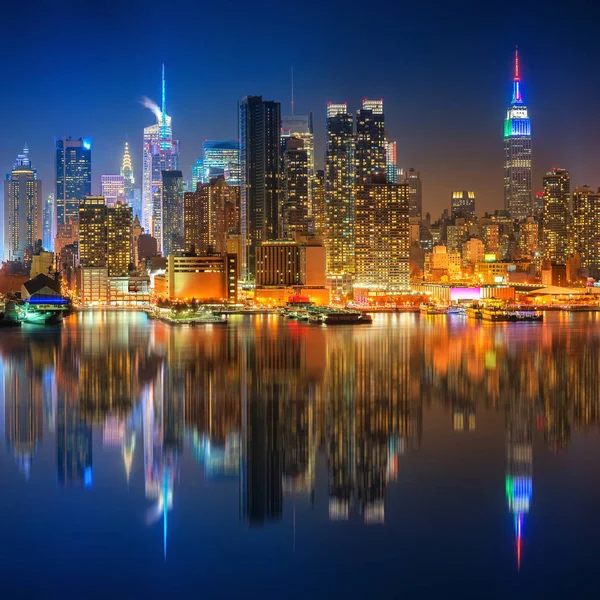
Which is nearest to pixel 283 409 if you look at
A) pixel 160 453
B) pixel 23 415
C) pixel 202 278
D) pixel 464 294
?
pixel 160 453

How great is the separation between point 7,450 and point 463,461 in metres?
7.06

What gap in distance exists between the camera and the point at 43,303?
6894cm

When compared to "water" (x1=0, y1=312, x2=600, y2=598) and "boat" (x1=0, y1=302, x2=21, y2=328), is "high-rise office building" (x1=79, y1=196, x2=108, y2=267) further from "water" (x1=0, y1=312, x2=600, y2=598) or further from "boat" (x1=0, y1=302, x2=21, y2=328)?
"water" (x1=0, y1=312, x2=600, y2=598)

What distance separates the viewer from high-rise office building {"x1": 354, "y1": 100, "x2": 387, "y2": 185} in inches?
4599

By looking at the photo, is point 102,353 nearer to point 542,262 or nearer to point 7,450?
point 7,450

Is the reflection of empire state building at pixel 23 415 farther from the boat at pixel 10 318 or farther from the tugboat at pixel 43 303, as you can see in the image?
the tugboat at pixel 43 303

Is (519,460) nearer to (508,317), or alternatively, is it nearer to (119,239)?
→ (508,317)

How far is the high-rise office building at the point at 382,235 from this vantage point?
109m

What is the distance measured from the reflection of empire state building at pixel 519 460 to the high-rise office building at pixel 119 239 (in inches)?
4051

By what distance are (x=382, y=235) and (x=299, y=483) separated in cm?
9818

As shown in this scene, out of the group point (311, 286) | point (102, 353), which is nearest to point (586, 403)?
point (102, 353)

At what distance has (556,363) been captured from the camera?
27.7 meters

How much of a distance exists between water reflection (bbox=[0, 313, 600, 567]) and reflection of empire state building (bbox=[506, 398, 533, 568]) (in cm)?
3

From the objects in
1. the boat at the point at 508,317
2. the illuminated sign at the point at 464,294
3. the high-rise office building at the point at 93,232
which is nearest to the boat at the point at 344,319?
the boat at the point at 508,317
